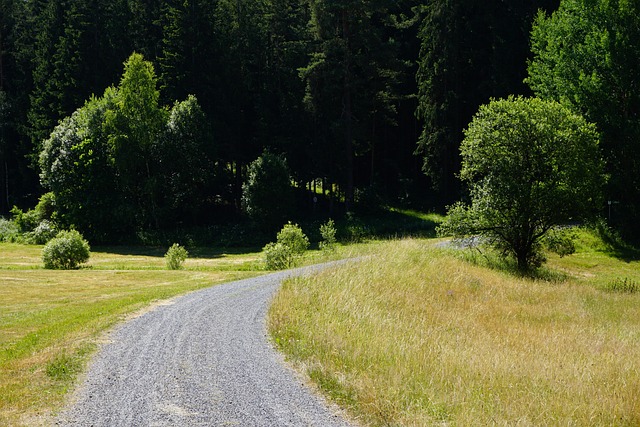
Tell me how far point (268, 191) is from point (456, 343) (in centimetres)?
3447

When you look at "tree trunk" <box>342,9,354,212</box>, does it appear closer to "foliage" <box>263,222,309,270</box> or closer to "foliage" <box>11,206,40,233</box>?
"foliage" <box>263,222,309,270</box>

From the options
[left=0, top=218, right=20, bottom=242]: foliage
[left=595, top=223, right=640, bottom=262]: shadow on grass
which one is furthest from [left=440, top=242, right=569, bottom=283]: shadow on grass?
[left=0, top=218, right=20, bottom=242]: foliage

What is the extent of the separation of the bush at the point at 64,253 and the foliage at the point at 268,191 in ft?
51.1

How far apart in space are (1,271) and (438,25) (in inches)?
→ 1532

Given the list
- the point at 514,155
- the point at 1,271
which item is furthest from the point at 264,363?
the point at 1,271

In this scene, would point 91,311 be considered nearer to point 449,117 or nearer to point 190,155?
point 190,155

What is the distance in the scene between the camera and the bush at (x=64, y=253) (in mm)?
33312

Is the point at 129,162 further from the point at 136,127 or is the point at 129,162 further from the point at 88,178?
the point at 88,178

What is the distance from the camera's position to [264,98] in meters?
55.3

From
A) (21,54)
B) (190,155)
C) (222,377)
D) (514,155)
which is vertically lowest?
(222,377)

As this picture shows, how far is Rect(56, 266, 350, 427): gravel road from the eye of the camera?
860cm

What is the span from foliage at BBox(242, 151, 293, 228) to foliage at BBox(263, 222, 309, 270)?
1532 centimetres

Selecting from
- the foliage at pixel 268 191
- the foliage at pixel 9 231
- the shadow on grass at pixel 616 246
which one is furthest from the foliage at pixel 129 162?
the shadow on grass at pixel 616 246

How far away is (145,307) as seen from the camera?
1780cm
